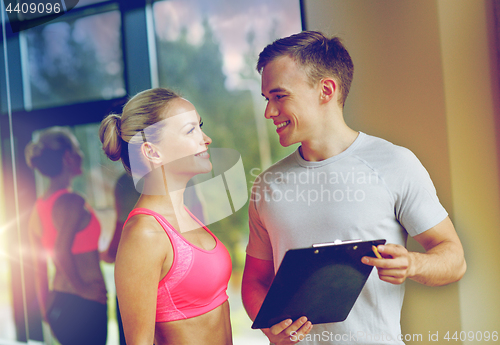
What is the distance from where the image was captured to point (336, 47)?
45.6 inches

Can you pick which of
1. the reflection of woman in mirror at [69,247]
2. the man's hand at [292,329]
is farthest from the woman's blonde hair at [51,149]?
the man's hand at [292,329]

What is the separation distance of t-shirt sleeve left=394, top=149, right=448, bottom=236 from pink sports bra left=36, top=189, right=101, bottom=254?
5.77ft

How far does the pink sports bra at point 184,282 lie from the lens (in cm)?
99

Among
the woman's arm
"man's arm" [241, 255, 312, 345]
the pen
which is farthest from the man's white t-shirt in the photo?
the woman's arm

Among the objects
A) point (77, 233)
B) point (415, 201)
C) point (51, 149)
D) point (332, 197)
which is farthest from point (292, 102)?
point (51, 149)

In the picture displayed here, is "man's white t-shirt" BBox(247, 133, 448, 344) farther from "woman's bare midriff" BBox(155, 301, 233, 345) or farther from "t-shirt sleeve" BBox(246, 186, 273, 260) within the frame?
"woman's bare midriff" BBox(155, 301, 233, 345)

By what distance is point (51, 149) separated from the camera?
2160 mm

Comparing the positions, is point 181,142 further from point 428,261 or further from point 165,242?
point 428,261

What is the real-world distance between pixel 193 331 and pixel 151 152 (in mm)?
570

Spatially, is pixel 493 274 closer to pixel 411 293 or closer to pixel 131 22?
pixel 411 293

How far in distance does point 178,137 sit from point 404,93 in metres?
0.91

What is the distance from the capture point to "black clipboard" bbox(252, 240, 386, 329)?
0.77 metres

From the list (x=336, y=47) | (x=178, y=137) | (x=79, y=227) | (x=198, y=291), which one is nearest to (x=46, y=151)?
(x=79, y=227)

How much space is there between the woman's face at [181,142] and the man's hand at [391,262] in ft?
1.95
